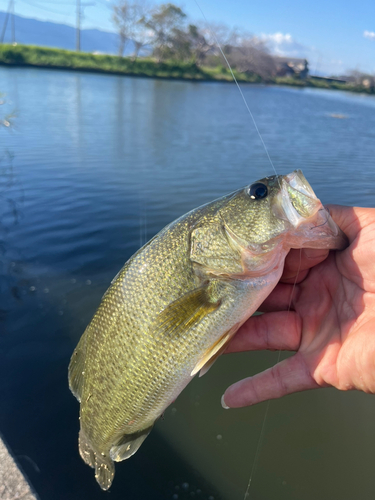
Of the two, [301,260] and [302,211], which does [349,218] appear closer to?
[301,260]

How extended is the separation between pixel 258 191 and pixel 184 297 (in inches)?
33.7

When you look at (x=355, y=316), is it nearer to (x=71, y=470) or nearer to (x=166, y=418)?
(x=166, y=418)

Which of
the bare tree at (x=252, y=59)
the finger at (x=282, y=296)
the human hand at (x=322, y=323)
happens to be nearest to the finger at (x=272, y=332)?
the human hand at (x=322, y=323)

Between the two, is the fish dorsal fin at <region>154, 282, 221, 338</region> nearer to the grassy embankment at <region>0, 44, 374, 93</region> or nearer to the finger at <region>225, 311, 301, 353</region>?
the finger at <region>225, 311, 301, 353</region>

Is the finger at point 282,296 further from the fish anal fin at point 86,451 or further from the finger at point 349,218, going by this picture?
the fish anal fin at point 86,451

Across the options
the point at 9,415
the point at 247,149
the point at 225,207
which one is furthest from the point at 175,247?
the point at 247,149

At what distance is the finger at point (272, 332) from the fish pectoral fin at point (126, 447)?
3.45 feet

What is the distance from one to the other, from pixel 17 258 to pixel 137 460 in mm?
4239

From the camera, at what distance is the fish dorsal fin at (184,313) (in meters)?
2.13

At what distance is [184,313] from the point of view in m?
2.14

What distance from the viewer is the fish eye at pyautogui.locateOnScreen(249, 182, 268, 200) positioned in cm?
227

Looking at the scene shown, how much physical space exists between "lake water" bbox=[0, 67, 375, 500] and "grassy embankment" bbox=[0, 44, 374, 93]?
117 ft

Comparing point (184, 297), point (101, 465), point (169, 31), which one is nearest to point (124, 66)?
point (169, 31)

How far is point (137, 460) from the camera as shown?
118 inches
